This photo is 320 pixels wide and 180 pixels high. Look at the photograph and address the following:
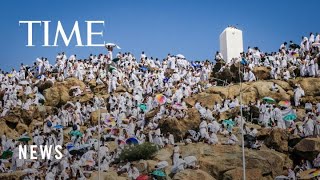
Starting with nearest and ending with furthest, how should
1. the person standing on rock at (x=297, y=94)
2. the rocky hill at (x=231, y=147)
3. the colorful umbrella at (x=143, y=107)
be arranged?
the rocky hill at (x=231, y=147) < the person standing on rock at (x=297, y=94) < the colorful umbrella at (x=143, y=107)

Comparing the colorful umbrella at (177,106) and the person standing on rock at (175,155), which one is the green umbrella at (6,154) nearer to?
the person standing on rock at (175,155)

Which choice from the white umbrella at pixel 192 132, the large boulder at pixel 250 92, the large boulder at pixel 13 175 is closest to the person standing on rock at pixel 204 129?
the white umbrella at pixel 192 132

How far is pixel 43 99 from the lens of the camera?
108 feet

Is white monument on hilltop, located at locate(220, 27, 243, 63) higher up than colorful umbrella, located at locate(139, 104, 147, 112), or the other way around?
white monument on hilltop, located at locate(220, 27, 243, 63)

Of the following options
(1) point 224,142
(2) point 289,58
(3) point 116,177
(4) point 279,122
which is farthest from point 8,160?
(2) point 289,58

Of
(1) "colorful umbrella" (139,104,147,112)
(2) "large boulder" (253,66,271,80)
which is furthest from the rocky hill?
(2) "large boulder" (253,66,271,80)

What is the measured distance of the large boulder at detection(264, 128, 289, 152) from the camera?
2312 cm

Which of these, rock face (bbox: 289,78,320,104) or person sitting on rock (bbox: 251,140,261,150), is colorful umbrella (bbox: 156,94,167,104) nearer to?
rock face (bbox: 289,78,320,104)

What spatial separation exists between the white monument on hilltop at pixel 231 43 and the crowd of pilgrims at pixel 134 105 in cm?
207

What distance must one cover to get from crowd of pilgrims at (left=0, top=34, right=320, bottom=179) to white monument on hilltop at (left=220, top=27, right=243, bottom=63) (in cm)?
207

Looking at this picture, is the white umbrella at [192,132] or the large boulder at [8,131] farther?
the large boulder at [8,131]

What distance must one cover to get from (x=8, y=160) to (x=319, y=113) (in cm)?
1538

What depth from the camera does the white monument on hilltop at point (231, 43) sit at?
40125 mm

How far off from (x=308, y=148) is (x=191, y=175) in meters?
5.46
